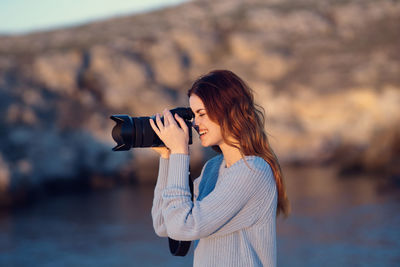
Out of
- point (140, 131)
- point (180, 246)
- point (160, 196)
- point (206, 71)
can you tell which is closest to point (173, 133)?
point (140, 131)

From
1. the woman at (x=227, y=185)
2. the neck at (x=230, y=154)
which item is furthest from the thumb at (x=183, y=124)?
the neck at (x=230, y=154)

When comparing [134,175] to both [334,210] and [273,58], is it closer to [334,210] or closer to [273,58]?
[334,210]

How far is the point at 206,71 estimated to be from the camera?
1378 cm

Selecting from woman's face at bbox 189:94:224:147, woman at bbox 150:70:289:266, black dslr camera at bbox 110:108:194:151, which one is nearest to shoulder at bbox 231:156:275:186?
woman at bbox 150:70:289:266

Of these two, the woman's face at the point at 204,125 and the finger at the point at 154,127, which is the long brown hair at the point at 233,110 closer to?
the woman's face at the point at 204,125

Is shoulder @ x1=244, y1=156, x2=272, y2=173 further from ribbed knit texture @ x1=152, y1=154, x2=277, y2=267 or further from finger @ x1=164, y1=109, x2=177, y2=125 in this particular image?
finger @ x1=164, y1=109, x2=177, y2=125

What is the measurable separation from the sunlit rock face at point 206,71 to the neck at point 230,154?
679 centimetres

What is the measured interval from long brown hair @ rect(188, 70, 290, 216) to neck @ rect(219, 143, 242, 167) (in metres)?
0.02

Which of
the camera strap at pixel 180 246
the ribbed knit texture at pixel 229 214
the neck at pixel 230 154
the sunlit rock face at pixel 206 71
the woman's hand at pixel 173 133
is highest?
the sunlit rock face at pixel 206 71

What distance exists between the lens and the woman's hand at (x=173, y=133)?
1.48 metres

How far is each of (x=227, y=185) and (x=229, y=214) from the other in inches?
3.3

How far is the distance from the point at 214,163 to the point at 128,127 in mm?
327

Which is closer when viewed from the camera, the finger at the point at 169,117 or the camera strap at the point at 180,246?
the finger at the point at 169,117

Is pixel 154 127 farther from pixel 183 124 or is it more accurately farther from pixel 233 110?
pixel 233 110
